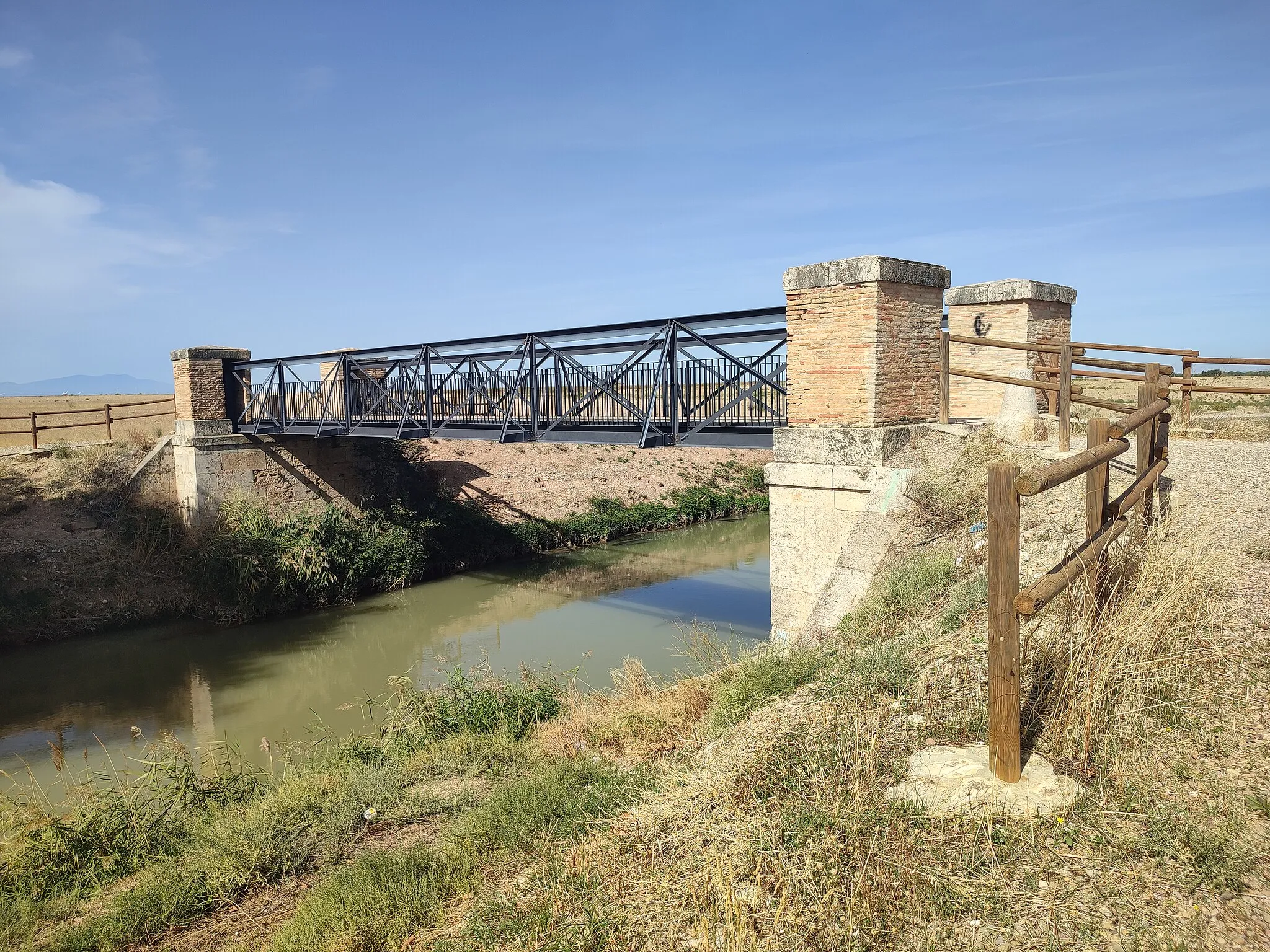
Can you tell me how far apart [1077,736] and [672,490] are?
2265 centimetres

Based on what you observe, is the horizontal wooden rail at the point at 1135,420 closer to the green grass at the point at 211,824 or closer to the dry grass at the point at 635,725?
the dry grass at the point at 635,725

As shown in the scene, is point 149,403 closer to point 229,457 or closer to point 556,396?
point 229,457

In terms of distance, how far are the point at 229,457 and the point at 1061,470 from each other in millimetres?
17141

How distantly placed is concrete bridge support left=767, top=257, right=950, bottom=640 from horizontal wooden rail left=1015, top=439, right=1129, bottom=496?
10.4ft

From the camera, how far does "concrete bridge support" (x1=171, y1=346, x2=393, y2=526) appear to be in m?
16.5

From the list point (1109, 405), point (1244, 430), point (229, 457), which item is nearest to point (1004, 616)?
point (1109, 405)

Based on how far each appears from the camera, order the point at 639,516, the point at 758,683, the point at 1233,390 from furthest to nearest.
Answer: the point at 639,516
the point at 1233,390
the point at 758,683

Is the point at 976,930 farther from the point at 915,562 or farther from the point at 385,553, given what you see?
the point at 385,553

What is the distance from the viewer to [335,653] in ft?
43.3

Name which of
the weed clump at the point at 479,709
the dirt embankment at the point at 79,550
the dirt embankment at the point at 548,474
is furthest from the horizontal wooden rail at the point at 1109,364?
the dirt embankment at the point at 79,550

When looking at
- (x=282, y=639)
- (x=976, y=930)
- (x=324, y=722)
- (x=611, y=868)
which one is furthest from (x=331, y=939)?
(x=282, y=639)

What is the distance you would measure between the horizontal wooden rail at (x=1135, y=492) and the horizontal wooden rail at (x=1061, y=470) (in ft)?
1.80

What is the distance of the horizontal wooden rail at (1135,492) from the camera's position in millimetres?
4363

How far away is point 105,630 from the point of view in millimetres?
13938
